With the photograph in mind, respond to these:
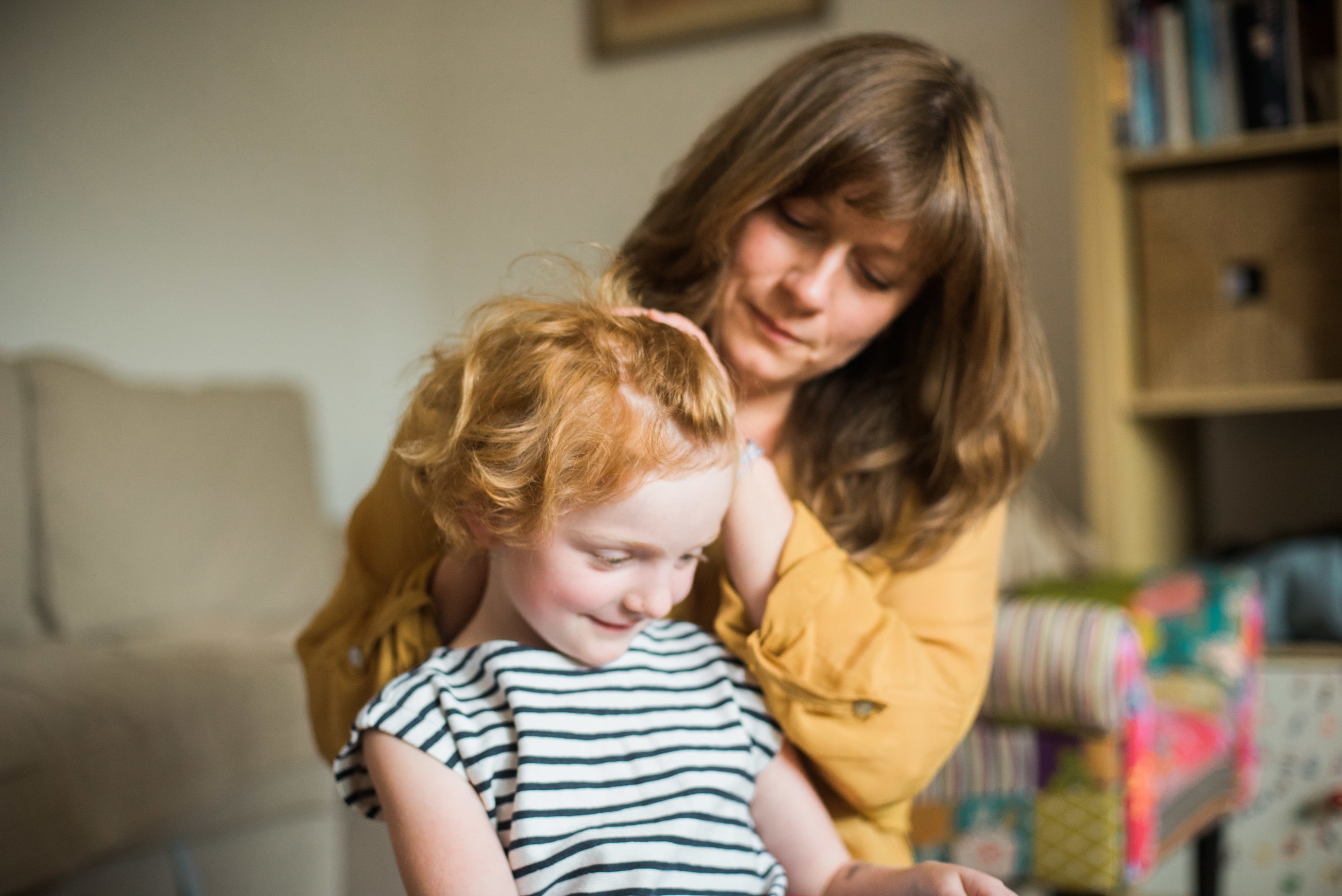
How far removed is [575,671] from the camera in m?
0.77

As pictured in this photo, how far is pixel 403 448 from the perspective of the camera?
0.78m

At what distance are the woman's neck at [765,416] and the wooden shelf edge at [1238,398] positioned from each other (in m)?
1.22

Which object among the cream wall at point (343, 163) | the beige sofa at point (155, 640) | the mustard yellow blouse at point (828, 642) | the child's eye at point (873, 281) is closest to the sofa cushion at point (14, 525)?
the beige sofa at point (155, 640)

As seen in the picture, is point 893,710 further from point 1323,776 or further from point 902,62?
point 1323,776

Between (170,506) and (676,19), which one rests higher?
(676,19)

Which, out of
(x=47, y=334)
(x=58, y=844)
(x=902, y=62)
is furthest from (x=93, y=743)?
(x=902, y=62)

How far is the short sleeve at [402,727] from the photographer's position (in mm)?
705

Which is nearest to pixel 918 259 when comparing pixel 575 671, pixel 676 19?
pixel 575 671

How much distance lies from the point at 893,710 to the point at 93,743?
1160 millimetres

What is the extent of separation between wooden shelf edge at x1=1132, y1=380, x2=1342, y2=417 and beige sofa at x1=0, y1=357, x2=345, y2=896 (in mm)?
1597

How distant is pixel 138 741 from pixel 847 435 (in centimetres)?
113

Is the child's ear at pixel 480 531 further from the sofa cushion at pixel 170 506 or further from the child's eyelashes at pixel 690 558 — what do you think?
the sofa cushion at pixel 170 506

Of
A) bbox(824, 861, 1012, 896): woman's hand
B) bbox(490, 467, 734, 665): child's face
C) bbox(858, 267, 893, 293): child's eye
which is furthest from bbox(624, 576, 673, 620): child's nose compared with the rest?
bbox(858, 267, 893, 293): child's eye

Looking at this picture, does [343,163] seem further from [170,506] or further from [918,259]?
[918,259]
